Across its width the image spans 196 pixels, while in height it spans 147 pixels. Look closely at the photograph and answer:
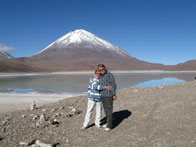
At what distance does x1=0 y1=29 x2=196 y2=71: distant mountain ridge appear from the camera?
126544 mm

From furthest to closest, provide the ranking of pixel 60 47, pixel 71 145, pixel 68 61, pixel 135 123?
pixel 60 47, pixel 68 61, pixel 135 123, pixel 71 145

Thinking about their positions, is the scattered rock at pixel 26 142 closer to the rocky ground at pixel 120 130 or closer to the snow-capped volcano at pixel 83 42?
the rocky ground at pixel 120 130

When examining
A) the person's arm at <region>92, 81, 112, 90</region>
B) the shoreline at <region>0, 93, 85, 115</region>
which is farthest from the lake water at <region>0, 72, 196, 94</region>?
the person's arm at <region>92, 81, 112, 90</region>

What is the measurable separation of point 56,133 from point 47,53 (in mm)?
166242

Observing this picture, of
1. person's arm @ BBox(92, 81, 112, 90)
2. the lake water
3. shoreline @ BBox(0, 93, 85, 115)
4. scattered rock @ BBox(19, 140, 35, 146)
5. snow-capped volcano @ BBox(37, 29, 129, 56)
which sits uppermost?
snow-capped volcano @ BBox(37, 29, 129, 56)

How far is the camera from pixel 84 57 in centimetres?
14838

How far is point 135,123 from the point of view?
4996 mm

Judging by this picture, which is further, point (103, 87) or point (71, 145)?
point (103, 87)

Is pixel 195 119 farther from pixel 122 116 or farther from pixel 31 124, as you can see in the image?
pixel 31 124

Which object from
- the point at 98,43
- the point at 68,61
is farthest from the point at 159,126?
the point at 98,43

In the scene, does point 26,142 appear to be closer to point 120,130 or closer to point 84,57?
point 120,130

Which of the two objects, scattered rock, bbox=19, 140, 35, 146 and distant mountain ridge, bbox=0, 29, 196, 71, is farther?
distant mountain ridge, bbox=0, 29, 196, 71

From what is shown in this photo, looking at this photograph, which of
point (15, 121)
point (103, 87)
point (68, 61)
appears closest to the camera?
point (103, 87)

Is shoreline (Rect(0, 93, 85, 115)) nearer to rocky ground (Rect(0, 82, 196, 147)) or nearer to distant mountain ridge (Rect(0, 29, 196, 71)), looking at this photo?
rocky ground (Rect(0, 82, 196, 147))
